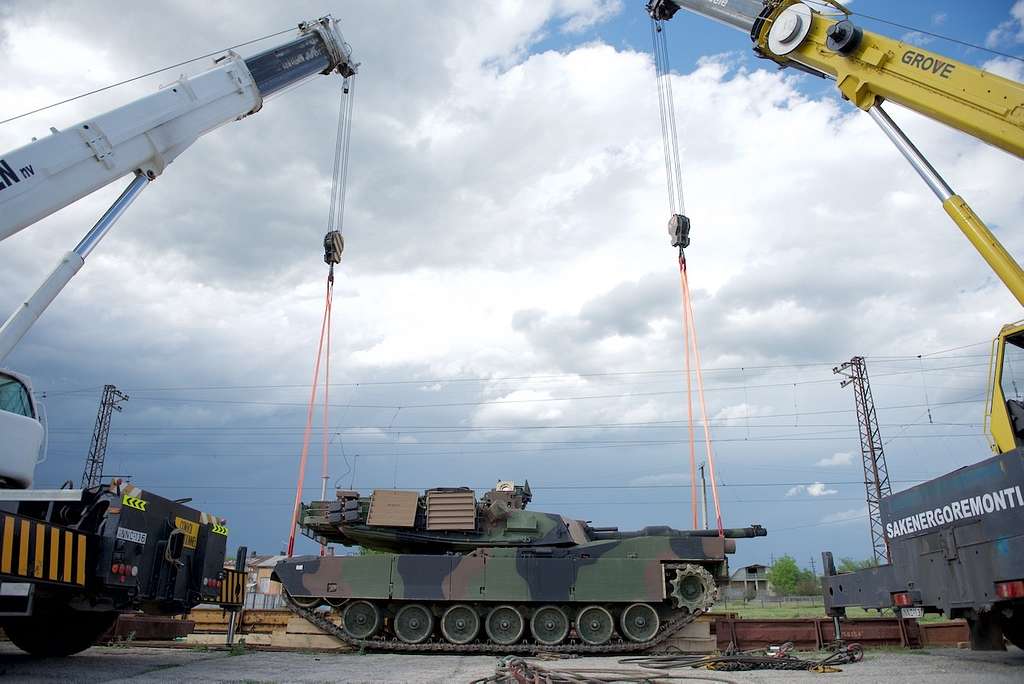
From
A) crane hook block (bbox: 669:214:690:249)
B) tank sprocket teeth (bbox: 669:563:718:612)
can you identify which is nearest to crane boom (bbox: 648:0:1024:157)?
crane hook block (bbox: 669:214:690:249)

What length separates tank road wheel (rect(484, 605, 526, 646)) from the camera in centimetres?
1327

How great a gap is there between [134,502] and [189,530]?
3.88 feet

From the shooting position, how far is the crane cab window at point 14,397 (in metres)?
7.93

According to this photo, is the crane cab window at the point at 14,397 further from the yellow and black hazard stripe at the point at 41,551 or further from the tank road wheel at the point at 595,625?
the tank road wheel at the point at 595,625

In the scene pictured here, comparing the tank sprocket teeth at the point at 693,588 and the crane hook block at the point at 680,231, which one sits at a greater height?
the crane hook block at the point at 680,231

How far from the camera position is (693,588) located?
13102 mm

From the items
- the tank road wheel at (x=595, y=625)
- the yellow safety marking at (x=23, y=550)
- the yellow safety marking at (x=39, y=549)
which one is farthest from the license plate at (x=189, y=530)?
the tank road wheel at (x=595, y=625)

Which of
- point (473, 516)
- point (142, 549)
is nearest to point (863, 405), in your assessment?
point (473, 516)

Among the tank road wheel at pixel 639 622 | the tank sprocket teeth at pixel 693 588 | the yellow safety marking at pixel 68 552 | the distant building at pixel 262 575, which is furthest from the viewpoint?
the distant building at pixel 262 575

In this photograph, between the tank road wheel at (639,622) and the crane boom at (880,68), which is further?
the tank road wheel at (639,622)

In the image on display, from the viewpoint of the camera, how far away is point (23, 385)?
328 inches

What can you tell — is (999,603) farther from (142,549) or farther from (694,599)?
(142,549)

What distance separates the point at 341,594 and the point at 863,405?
26.7 meters

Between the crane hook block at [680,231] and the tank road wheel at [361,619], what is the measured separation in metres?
8.89
